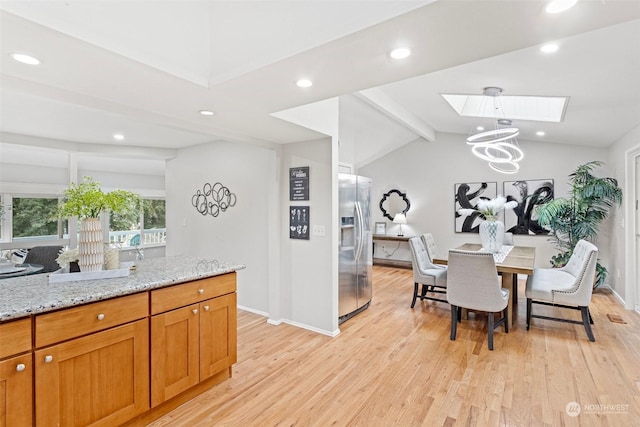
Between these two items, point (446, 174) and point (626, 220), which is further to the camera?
point (446, 174)

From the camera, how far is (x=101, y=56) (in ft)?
5.14

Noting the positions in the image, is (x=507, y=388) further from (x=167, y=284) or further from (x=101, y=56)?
(x=101, y=56)

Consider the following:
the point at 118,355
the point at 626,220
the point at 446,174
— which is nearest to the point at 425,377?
the point at 118,355

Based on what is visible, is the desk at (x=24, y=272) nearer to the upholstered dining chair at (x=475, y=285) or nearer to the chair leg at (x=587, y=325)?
the upholstered dining chair at (x=475, y=285)

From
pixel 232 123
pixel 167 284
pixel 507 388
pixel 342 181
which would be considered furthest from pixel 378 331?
pixel 232 123

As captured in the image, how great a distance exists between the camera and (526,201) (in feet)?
19.2

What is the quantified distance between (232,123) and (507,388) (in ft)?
9.96

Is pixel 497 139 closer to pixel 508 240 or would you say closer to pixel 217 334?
pixel 508 240

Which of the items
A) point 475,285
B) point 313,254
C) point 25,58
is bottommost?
point 475,285

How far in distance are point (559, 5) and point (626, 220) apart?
440cm

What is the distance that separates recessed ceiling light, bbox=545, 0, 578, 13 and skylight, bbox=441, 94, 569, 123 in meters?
3.04

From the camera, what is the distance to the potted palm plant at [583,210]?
15.2ft

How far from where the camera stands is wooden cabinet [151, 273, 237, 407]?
202 centimetres

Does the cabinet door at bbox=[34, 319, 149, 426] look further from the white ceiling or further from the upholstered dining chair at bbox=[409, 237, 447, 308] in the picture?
the upholstered dining chair at bbox=[409, 237, 447, 308]
